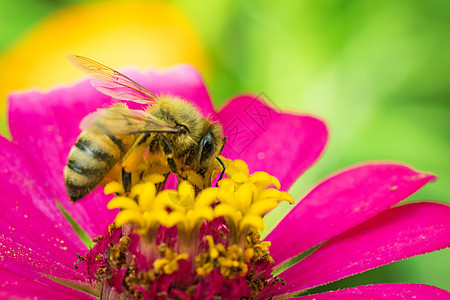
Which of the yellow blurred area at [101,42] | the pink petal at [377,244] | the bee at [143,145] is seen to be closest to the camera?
the bee at [143,145]

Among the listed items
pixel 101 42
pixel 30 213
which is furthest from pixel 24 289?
pixel 101 42

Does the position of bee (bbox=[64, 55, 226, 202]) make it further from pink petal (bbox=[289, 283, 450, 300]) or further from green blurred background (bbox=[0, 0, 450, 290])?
green blurred background (bbox=[0, 0, 450, 290])

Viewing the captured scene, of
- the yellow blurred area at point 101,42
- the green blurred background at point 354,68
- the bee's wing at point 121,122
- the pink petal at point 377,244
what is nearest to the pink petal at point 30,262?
the bee's wing at point 121,122

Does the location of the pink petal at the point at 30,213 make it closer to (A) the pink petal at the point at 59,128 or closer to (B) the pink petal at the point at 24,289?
(A) the pink petal at the point at 59,128

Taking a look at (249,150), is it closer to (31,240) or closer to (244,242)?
(244,242)

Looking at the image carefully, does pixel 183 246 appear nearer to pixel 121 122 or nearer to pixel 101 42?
pixel 121 122

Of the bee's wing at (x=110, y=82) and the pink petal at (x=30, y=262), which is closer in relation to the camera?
the pink petal at (x=30, y=262)
